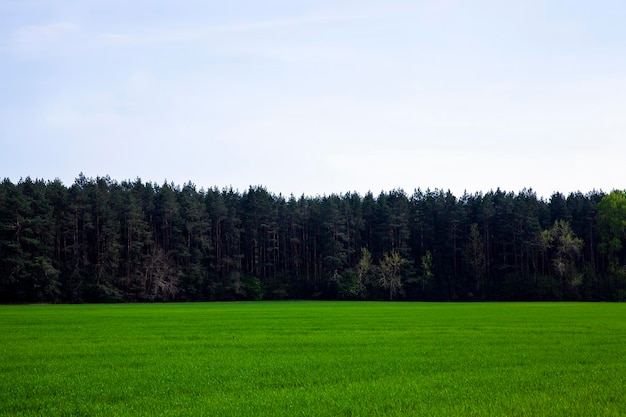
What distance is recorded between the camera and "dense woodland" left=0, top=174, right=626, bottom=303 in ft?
339

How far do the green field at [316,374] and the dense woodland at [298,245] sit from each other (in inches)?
2868

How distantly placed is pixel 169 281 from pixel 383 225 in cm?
4948

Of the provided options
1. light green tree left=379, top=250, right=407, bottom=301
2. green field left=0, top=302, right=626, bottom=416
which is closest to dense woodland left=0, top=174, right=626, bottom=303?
light green tree left=379, top=250, right=407, bottom=301

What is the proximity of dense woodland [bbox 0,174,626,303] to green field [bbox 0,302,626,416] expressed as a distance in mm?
72856

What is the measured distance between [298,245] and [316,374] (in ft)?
378

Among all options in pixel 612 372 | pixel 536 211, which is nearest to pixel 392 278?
pixel 536 211

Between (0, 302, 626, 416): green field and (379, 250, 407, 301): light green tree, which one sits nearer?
(0, 302, 626, 416): green field

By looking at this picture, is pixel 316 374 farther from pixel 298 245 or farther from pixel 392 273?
pixel 298 245

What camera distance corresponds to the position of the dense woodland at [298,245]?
103 m

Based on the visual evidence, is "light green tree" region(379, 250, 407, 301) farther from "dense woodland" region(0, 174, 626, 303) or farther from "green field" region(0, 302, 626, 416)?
"green field" region(0, 302, 626, 416)

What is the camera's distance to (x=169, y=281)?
109688 millimetres

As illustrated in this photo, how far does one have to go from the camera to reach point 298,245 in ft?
444

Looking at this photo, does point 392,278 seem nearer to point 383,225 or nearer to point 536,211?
point 383,225

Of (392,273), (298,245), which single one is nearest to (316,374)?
(392,273)
